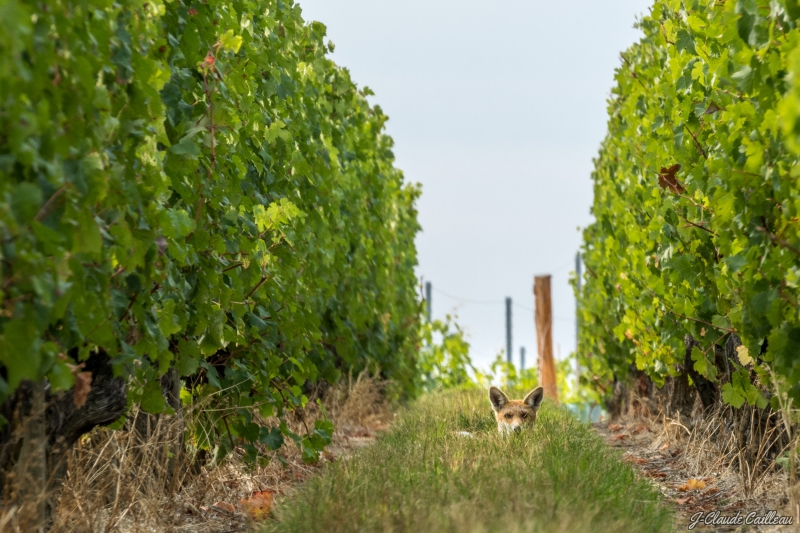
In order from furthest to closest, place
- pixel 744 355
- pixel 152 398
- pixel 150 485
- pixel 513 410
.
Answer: pixel 513 410 → pixel 744 355 → pixel 150 485 → pixel 152 398

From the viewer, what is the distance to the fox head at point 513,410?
7088 mm

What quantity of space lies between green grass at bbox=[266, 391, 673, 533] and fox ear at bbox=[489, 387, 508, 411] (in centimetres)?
120

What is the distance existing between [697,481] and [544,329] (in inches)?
414

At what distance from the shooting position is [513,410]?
759cm

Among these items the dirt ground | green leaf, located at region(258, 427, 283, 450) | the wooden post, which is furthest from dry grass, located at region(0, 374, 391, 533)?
the wooden post

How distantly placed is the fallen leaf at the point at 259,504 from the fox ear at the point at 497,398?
7.93 feet

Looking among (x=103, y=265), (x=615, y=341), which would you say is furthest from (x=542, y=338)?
(x=103, y=265)

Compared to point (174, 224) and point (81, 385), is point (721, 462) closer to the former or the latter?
point (174, 224)

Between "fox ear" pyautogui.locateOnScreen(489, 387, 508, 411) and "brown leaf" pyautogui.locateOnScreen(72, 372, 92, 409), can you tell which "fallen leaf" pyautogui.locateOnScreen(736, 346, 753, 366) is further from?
"brown leaf" pyautogui.locateOnScreen(72, 372, 92, 409)

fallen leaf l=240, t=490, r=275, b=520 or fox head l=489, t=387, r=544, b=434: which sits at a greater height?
fox head l=489, t=387, r=544, b=434

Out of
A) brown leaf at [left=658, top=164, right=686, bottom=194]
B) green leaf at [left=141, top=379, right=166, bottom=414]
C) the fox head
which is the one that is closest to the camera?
green leaf at [left=141, top=379, right=166, bottom=414]

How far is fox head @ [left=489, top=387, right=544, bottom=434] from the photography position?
709cm

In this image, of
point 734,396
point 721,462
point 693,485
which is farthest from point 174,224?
point 721,462

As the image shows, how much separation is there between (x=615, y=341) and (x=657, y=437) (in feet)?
7.70
